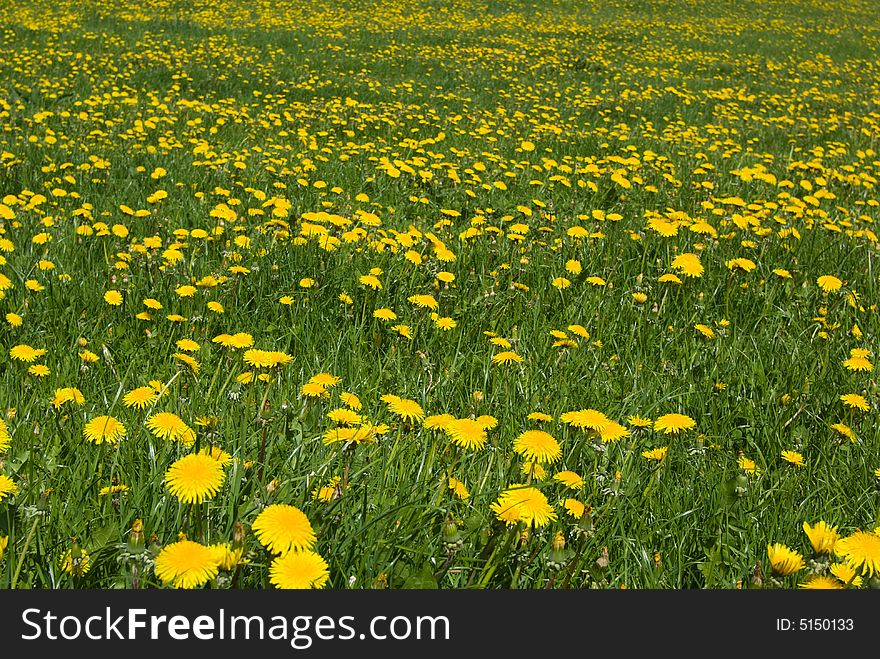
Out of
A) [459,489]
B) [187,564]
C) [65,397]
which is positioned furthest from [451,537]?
[65,397]

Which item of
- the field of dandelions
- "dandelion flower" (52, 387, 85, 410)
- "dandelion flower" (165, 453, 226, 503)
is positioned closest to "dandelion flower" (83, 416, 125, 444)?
the field of dandelions

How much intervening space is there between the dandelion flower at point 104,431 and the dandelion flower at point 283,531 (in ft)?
1.61

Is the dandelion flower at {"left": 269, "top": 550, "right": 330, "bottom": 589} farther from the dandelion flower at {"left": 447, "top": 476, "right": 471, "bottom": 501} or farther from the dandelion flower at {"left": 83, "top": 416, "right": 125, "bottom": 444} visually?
the dandelion flower at {"left": 83, "top": 416, "right": 125, "bottom": 444}

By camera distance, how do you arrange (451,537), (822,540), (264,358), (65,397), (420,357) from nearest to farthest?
(822,540), (451,537), (65,397), (264,358), (420,357)

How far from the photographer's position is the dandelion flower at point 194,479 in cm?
121

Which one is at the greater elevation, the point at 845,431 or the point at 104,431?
the point at 104,431

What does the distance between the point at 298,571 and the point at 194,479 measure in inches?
10.8

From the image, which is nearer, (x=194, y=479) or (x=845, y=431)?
(x=194, y=479)

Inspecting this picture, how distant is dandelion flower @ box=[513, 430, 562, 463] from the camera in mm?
1524

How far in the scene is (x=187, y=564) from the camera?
1.08 metres

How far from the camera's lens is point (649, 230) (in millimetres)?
3779

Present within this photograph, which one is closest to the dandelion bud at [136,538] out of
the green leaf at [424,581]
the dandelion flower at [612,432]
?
the green leaf at [424,581]

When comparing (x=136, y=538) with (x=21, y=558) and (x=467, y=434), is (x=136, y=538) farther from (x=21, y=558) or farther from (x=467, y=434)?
(x=467, y=434)

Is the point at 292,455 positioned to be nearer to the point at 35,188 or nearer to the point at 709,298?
the point at 709,298
